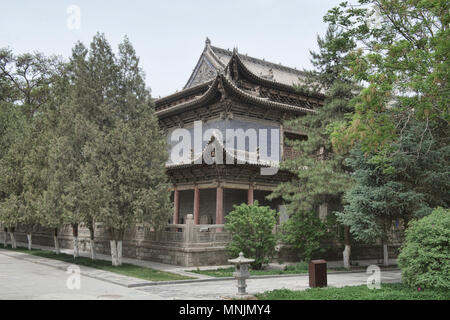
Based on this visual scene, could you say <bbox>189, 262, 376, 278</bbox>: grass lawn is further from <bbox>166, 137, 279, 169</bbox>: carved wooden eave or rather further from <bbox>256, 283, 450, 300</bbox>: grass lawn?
<bbox>166, 137, 279, 169</bbox>: carved wooden eave

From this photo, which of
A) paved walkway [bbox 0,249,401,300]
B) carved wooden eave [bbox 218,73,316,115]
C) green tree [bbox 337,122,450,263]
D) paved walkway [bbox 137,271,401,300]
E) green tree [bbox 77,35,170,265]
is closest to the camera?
paved walkway [bbox 0,249,401,300]

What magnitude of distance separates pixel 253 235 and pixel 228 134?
7.35 m

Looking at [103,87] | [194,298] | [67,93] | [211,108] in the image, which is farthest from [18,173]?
[194,298]

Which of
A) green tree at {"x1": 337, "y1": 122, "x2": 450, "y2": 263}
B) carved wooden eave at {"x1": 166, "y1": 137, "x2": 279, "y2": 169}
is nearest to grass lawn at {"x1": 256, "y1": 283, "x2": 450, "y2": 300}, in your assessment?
green tree at {"x1": 337, "y1": 122, "x2": 450, "y2": 263}

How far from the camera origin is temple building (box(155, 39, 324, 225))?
20.7 m

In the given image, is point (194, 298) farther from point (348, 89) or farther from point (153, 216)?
point (348, 89)

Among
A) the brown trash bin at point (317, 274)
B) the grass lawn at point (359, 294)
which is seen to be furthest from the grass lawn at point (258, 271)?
the grass lawn at point (359, 294)

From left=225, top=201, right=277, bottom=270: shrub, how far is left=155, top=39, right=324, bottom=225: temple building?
391 cm

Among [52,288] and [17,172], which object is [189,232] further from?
[17,172]

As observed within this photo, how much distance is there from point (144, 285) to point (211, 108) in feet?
41.5

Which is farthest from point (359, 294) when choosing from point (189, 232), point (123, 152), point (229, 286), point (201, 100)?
point (201, 100)

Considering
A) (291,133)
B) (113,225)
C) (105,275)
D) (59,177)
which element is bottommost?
(105,275)

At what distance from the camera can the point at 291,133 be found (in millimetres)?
24875

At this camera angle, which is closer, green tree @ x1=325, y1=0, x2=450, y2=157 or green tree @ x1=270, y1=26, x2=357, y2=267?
green tree @ x1=325, y1=0, x2=450, y2=157
